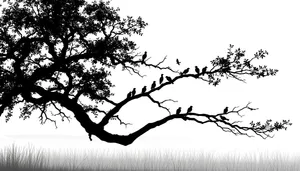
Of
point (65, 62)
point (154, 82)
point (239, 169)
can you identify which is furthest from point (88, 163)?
point (154, 82)

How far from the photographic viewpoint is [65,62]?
12656 mm

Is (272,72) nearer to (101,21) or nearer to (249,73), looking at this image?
(249,73)

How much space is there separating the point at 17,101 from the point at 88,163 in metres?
9.13

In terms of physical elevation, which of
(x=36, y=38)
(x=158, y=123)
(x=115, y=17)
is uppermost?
(x=115, y=17)

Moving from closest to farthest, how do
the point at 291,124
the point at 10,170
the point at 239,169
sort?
the point at 291,124, the point at 10,170, the point at 239,169

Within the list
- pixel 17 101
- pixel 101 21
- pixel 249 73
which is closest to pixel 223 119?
pixel 249 73

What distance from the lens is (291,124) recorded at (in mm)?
11758

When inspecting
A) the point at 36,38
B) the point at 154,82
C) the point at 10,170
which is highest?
the point at 36,38

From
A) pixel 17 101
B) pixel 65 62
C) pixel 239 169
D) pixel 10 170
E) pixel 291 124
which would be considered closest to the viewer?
pixel 291 124

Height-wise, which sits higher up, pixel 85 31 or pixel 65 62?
pixel 85 31

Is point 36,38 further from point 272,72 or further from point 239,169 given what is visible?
point 239,169

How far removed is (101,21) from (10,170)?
1070 centimetres

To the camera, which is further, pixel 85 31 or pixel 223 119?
pixel 85 31

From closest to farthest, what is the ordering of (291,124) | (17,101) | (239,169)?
1. (291,124)
2. (17,101)
3. (239,169)
